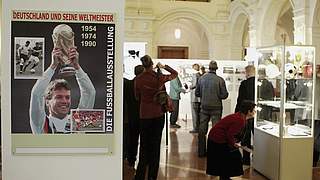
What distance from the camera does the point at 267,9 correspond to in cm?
1135

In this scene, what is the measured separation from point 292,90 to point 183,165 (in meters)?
1.99

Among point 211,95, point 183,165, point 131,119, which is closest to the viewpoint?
point 131,119

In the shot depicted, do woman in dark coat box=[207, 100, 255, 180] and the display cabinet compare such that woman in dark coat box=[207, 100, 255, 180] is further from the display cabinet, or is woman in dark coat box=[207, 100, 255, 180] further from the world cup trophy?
the world cup trophy

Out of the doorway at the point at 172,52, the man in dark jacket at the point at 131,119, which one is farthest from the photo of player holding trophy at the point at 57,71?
the doorway at the point at 172,52

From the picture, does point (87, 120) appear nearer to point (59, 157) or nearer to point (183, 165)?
point (59, 157)

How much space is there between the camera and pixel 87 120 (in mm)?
2436

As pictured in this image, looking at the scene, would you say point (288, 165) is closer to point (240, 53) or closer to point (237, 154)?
point (237, 154)

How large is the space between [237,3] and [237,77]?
3.67 meters

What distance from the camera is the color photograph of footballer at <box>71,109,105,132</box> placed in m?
2.42

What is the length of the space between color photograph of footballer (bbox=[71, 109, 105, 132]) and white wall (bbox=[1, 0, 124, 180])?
10 cm

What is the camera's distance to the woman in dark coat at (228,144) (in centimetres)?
436

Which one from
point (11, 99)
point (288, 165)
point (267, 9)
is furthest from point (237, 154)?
point (267, 9)

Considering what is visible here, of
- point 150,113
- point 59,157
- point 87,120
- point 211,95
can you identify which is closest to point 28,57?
point 87,120

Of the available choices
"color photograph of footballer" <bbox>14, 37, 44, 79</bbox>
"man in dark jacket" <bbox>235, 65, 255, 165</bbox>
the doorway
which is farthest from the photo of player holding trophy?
the doorway
